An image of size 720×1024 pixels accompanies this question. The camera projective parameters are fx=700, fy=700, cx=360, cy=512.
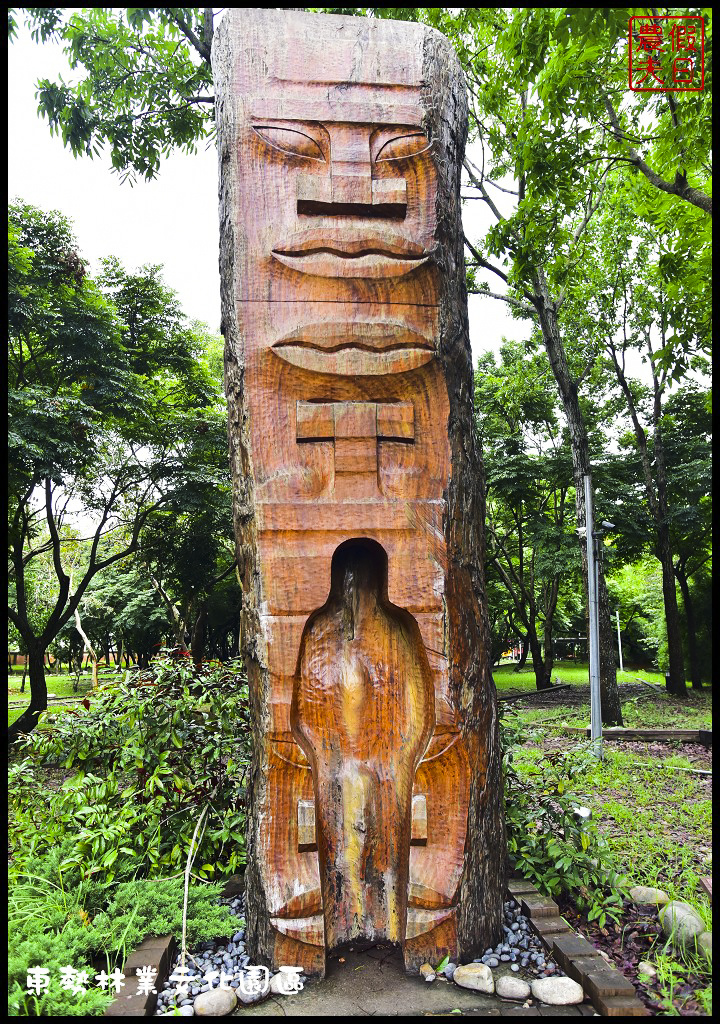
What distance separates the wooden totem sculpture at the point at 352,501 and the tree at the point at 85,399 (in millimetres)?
5544

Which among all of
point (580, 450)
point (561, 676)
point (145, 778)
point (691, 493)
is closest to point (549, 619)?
point (691, 493)

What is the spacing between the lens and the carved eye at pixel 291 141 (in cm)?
322

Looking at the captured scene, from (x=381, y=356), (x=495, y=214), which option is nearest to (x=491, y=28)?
(x=495, y=214)

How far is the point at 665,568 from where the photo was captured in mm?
12391

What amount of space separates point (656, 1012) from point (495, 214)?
9.02 meters

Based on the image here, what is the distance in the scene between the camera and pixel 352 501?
10.1 ft

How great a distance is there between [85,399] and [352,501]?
7.33 metres

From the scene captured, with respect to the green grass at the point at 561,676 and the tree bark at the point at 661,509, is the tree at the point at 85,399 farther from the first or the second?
the green grass at the point at 561,676

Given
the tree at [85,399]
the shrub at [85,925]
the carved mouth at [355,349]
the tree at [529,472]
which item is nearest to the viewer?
the shrub at [85,925]

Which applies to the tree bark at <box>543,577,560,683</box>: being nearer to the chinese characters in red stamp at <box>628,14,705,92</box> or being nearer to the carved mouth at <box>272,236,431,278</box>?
the chinese characters in red stamp at <box>628,14,705,92</box>

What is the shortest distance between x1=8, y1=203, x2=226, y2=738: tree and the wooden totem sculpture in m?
5.54

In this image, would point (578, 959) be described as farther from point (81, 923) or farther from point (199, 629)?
point (199, 629)

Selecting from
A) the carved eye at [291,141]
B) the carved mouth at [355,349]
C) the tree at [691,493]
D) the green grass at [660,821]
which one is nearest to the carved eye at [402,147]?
the carved eye at [291,141]

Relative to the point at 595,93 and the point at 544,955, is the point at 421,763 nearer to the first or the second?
the point at 544,955
